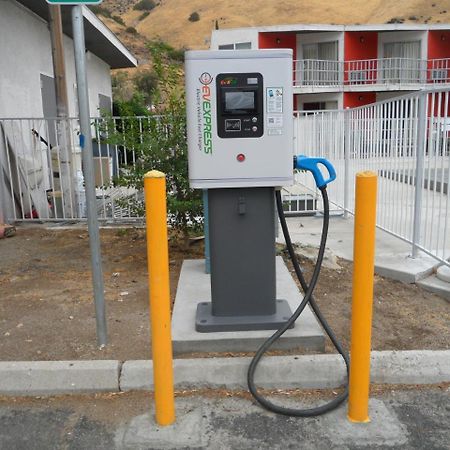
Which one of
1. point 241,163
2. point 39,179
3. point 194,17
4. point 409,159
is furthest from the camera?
point 194,17

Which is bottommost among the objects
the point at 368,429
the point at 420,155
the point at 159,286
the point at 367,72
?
the point at 368,429

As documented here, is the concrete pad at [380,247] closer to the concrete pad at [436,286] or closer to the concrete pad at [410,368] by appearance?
the concrete pad at [436,286]

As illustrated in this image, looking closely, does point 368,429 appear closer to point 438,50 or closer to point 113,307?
point 113,307

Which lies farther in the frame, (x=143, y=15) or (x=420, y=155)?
(x=143, y=15)

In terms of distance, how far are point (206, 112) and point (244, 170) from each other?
457mm

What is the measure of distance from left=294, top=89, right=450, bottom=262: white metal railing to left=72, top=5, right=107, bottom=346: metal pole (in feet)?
10.0

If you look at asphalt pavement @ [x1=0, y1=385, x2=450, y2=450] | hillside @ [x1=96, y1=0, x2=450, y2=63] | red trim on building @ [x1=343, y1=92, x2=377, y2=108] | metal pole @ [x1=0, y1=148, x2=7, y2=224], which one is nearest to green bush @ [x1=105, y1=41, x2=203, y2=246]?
asphalt pavement @ [x1=0, y1=385, x2=450, y2=450]

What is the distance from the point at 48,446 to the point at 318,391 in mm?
1644

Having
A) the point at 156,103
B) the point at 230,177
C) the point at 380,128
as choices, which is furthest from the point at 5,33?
the point at 230,177

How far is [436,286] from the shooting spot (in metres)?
4.80

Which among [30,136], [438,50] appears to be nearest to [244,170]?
[30,136]

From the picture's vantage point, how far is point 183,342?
3502 mm

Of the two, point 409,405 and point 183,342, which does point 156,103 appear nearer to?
point 183,342

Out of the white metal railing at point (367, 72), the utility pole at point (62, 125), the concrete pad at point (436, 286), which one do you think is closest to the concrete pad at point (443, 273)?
the concrete pad at point (436, 286)
